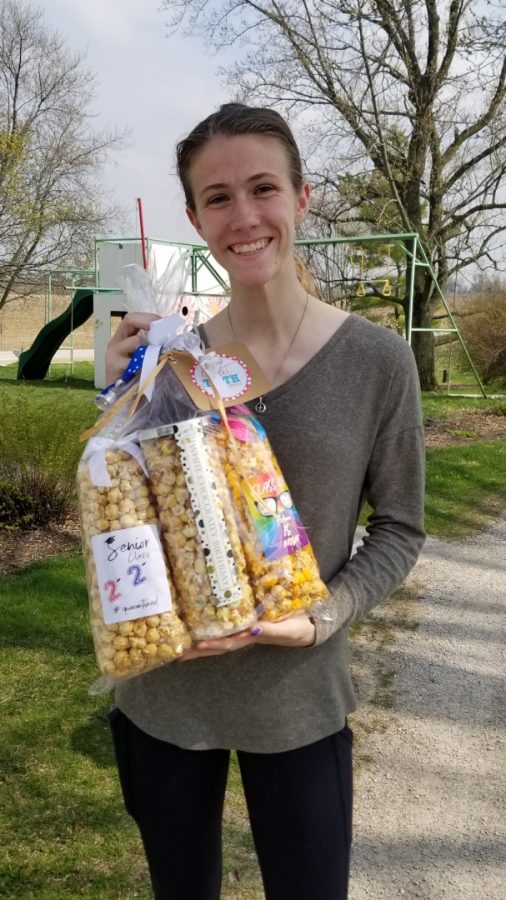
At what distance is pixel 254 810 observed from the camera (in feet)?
4.91

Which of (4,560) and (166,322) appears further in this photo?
(4,560)

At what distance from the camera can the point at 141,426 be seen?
1.36m

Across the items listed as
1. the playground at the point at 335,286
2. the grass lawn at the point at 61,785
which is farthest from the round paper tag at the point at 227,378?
the playground at the point at 335,286

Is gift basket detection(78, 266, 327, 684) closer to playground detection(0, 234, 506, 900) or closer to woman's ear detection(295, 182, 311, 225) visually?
woman's ear detection(295, 182, 311, 225)

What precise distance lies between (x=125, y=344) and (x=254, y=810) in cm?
94

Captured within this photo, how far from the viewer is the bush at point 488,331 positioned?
19219 mm

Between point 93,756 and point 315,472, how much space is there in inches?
93.5

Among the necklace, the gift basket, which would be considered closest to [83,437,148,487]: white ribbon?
the gift basket

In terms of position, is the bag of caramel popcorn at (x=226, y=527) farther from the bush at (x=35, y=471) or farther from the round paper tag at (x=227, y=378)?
the bush at (x=35, y=471)

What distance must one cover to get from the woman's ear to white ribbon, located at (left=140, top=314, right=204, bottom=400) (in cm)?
34

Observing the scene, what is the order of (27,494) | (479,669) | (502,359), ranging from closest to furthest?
(479,669) < (27,494) < (502,359)

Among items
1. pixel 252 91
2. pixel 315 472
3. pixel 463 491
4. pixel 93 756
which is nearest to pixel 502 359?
pixel 252 91

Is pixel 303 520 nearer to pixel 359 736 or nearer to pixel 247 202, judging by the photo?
pixel 247 202

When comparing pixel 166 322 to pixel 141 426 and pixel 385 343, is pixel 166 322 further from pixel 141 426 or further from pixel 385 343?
pixel 385 343
